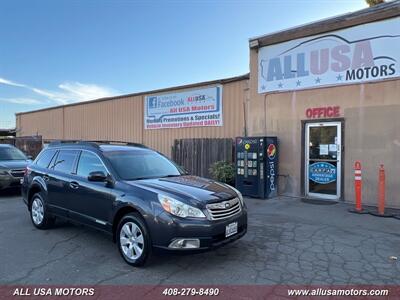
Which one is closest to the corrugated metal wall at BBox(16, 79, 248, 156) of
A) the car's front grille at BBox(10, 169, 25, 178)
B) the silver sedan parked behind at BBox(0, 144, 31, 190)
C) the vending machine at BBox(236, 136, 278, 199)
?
the vending machine at BBox(236, 136, 278, 199)

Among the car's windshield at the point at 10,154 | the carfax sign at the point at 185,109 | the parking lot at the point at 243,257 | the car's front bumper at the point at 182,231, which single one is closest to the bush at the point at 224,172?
the carfax sign at the point at 185,109

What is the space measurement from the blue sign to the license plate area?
5.42m

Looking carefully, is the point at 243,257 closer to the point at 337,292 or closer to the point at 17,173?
the point at 337,292

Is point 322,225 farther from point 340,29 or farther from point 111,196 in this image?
point 340,29

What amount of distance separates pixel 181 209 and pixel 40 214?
3706mm

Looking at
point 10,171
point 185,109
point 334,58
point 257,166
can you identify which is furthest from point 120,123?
point 334,58

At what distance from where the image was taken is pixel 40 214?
681 centimetres

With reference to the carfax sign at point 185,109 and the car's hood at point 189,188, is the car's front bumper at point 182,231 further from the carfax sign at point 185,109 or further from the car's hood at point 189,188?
the carfax sign at point 185,109

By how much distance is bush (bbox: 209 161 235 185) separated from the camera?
1095 centimetres

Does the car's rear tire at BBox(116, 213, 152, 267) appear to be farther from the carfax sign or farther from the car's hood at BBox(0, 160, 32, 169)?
the carfax sign

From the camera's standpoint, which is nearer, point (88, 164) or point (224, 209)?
point (224, 209)

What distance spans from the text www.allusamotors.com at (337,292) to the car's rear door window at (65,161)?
4203 mm

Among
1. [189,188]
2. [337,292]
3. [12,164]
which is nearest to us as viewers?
[337,292]

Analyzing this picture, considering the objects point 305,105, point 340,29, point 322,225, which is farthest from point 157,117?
point 322,225
